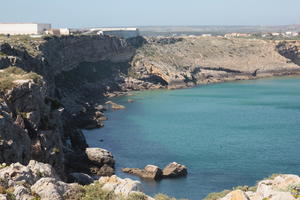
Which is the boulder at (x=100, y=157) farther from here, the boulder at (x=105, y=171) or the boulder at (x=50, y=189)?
the boulder at (x=50, y=189)

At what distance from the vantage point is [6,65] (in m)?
52.6

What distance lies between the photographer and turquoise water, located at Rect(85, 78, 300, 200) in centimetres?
4684

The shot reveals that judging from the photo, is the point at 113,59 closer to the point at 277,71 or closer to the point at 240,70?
the point at 240,70

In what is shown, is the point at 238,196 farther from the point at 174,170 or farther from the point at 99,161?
the point at 99,161

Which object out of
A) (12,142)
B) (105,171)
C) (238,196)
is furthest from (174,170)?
(238,196)

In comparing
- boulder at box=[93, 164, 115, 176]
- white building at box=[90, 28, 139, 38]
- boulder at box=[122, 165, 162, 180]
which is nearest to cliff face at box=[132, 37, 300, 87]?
white building at box=[90, 28, 139, 38]

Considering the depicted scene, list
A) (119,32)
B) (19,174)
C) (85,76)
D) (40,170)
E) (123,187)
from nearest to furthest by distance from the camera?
1. (123,187)
2. (19,174)
3. (40,170)
4. (85,76)
5. (119,32)

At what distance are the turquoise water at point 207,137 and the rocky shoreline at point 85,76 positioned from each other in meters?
4.26

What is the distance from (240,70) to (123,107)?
2566 inches

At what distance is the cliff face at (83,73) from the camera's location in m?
38.5

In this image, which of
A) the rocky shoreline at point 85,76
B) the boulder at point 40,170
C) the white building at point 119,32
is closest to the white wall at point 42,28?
the rocky shoreline at point 85,76

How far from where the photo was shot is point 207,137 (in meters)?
65.3

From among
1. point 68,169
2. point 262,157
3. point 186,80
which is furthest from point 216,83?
point 68,169

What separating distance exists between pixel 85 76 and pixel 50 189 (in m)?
94.9
